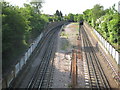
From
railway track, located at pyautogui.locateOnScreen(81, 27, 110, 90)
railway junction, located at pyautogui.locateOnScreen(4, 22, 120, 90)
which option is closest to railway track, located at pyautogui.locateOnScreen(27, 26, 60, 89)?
railway junction, located at pyautogui.locateOnScreen(4, 22, 120, 90)

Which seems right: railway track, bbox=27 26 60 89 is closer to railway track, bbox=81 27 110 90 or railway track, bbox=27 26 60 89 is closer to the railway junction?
the railway junction

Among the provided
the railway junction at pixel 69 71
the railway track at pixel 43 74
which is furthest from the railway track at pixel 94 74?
the railway track at pixel 43 74

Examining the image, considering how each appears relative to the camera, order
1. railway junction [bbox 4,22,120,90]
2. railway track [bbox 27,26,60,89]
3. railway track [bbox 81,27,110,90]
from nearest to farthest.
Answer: railway track [bbox 81,27,110,90]
railway track [bbox 27,26,60,89]
railway junction [bbox 4,22,120,90]

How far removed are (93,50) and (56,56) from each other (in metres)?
6.37

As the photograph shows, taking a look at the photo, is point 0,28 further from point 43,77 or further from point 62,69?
point 62,69

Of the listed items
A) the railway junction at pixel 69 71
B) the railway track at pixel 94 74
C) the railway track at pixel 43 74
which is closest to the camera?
the railway track at pixel 94 74

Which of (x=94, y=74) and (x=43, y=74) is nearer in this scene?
(x=94, y=74)

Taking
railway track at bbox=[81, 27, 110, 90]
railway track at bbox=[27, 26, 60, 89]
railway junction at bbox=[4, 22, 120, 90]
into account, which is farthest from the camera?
railway junction at bbox=[4, 22, 120, 90]

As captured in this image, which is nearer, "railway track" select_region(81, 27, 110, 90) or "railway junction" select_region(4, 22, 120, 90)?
"railway track" select_region(81, 27, 110, 90)

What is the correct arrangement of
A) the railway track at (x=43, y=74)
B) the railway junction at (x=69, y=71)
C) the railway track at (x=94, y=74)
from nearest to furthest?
the railway track at (x=94, y=74), the railway track at (x=43, y=74), the railway junction at (x=69, y=71)

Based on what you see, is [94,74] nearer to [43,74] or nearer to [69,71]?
[69,71]

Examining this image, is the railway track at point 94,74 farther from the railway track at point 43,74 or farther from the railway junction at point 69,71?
the railway track at point 43,74

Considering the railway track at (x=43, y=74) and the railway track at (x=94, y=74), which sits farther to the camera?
the railway track at (x=43, y=74)

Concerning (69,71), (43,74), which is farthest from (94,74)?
(43,74)
